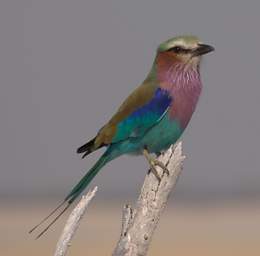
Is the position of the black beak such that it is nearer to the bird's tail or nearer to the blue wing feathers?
the blue wing feathers

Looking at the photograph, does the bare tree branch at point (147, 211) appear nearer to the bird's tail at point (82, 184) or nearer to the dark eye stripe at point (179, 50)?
the bird's tail at point (82, 184)

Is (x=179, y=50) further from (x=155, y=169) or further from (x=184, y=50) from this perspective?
(x=155, y=169)

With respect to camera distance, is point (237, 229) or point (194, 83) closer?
point (194, 83)

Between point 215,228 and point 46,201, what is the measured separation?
378 inches

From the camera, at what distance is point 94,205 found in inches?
1398

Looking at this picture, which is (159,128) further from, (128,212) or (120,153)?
(128,212)

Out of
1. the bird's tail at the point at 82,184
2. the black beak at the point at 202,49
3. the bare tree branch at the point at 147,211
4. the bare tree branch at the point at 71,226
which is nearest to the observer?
the bare tree branch at the point at 71,226

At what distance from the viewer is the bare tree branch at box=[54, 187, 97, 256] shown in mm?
6016

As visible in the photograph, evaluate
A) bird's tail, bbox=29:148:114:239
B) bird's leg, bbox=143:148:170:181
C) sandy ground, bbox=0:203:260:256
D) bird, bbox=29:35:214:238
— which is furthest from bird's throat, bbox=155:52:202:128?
sandy ground, bbox=0:203:260:256

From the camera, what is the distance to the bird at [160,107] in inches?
291

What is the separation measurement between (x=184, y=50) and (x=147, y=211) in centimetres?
143

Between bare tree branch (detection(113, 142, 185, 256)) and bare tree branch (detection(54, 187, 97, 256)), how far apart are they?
0.22m

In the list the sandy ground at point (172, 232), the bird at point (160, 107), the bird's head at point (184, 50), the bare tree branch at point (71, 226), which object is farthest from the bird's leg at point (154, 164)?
the sandy ground at point (172, 232)

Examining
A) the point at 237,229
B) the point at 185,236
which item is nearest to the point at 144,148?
the point at 185,236
